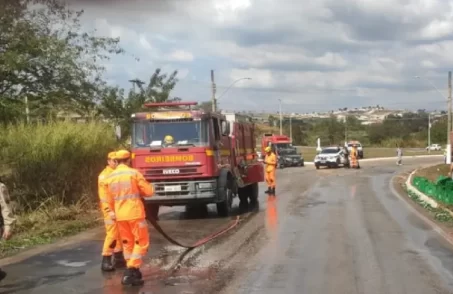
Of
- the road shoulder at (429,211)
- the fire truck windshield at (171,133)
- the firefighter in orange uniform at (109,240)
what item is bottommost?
the road shoulder at (429,211)

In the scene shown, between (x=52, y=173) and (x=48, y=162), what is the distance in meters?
0.30

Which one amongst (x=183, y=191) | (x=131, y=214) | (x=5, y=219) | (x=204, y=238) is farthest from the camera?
(x=183, y=191)

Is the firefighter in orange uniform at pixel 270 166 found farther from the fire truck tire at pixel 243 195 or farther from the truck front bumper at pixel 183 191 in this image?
the truck front bumper at pixel 183 191

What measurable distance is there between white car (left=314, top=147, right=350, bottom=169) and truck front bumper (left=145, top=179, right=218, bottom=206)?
34.1 metres

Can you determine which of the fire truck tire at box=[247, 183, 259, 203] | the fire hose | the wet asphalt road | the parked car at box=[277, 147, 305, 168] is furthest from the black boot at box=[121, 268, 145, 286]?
the parked car at box=[277, 147, 305, 168]

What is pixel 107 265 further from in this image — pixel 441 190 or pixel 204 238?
pixel 441 190

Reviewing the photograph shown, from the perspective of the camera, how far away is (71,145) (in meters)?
17.0

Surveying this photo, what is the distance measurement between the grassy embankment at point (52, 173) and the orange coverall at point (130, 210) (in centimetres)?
612

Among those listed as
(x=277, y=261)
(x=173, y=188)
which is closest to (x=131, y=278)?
(x=277, y=261)

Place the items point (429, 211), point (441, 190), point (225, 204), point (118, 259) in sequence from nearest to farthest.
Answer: point (118, 259)
point (225, 204)
point (429, 211)
point (441, 190)

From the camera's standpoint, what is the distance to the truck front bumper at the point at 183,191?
49.0 feet

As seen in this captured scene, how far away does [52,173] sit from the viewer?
634 inches

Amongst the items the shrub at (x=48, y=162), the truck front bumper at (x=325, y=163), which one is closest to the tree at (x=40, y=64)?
the shrub at (x=48, y=162)

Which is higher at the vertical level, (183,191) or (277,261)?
(183,191)
